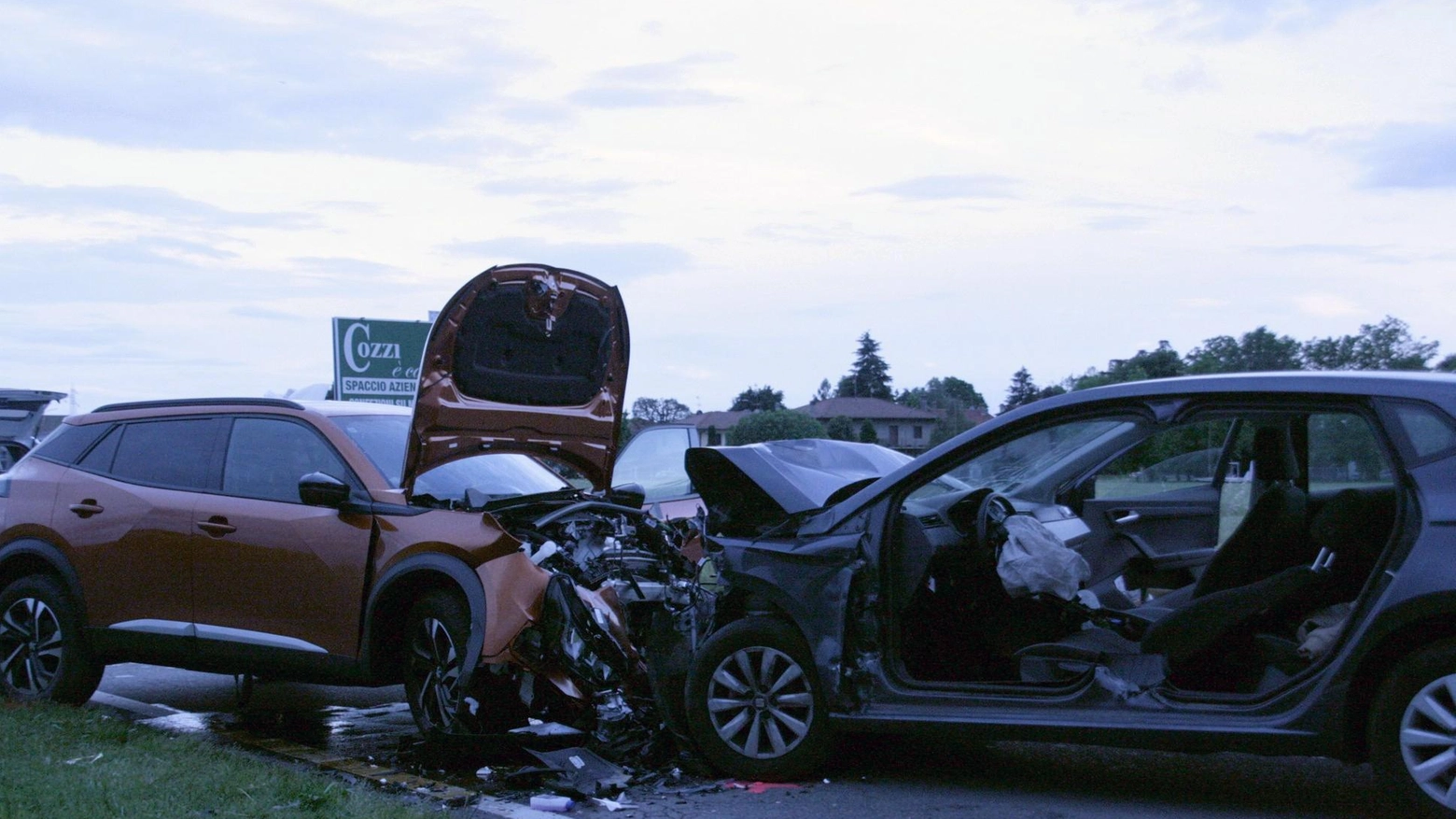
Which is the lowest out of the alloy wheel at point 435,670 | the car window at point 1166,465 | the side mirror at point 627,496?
the alloy wheel at point 435,670

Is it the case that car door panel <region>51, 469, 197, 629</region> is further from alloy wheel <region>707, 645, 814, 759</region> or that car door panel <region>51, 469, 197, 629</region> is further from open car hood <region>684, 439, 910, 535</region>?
alloy wheel <region>707, 645, 814, 759</region>

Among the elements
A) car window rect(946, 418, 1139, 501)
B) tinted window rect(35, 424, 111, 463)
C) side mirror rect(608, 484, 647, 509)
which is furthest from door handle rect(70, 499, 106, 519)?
car window rect(946, 418, 1139, 501)

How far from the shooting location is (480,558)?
6719 millimetres

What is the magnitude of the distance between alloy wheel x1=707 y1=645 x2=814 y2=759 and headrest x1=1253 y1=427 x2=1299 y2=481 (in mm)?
2293

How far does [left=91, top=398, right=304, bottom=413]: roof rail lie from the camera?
7891mm

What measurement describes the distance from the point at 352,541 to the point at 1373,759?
4752 millimetres

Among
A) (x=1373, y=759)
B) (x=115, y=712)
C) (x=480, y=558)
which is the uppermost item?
(x=480, y=558)

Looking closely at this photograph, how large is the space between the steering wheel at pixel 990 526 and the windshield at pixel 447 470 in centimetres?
280

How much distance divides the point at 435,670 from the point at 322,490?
109 centimetres

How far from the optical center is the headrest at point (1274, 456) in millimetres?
6105

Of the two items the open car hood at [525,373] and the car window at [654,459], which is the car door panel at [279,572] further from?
the car window at [654,459]

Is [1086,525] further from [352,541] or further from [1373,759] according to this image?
[352,541]

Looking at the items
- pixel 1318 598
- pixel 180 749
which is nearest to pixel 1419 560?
pixel 1318 598

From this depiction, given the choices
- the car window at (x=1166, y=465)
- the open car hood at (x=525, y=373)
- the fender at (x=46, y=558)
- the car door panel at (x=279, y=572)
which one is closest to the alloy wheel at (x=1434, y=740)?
the car window at (x=1166, y=465)
